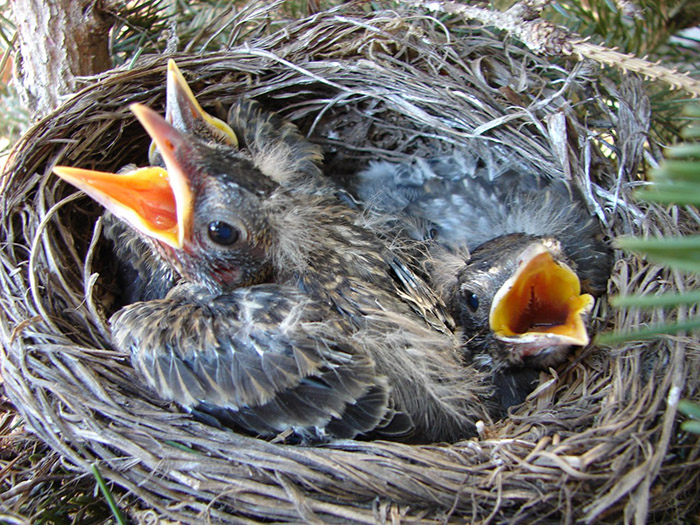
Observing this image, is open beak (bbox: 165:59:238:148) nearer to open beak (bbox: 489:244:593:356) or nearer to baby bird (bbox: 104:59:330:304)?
baby bird (bbox: 104:59:330:304)

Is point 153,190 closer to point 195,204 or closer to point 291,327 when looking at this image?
point 195,204

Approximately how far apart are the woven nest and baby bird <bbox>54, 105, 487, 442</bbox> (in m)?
0.06

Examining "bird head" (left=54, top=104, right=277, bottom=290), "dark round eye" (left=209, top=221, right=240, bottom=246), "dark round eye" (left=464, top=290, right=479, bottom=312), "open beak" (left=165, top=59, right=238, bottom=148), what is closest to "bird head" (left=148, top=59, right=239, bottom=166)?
"open beak" (left=165, top=59, right=238, bottom=148)

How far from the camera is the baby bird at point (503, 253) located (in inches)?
41.1

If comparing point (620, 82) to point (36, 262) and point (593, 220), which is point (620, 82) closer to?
point (593, 220)

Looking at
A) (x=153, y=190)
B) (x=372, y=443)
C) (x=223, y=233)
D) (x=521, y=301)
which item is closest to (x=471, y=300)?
(x=521, y=301)

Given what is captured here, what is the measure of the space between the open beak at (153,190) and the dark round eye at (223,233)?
0.04 meters

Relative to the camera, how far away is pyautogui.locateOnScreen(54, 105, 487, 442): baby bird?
84cm

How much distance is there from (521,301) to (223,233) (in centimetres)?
62

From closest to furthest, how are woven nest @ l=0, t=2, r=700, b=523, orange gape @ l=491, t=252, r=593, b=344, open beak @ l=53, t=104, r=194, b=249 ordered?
1. woven nest @ l=0, t=2, r=700, b=523
2. open beak @ l=53, t=104, r=194, b=249
3. orange gape @ l=491, t=252, r=593, b=344

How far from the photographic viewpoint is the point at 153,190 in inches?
38.7

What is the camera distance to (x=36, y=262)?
1.02m

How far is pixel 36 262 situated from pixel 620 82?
4.24ft

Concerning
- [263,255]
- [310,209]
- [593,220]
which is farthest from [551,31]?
[263,255]
